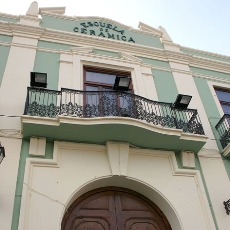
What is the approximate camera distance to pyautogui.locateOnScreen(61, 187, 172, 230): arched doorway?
221 inches

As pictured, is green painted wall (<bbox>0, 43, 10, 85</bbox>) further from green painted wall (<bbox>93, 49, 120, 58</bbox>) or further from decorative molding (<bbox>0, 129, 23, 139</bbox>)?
green painted wall (<bbox>93, 49, 120, 58</bbox>)

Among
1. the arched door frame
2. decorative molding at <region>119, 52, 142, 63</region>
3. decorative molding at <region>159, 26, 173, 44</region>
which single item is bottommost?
the arched door frame

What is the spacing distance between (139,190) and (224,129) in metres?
2.68

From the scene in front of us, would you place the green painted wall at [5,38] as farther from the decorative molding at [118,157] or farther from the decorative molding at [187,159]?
the decorative molding at [187,159]

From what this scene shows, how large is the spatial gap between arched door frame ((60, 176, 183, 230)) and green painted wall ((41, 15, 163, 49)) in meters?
4.79

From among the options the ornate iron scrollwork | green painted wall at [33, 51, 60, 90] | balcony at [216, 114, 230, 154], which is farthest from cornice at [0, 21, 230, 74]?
the ornate iron scrollwork

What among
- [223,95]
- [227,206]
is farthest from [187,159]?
[223,95]

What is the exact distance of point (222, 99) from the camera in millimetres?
8984

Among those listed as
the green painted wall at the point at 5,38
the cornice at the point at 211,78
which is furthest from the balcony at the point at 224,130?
the green painted wall at the point at 5,38

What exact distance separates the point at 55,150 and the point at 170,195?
236cm

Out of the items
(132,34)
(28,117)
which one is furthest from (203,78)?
(28,117)

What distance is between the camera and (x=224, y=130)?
7449 mm

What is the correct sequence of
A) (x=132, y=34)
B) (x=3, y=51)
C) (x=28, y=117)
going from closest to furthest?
(x=28, y=117) < (x=3, y=51) < (x=132, y=34)

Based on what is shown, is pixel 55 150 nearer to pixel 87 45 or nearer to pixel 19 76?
pixel 19 76
